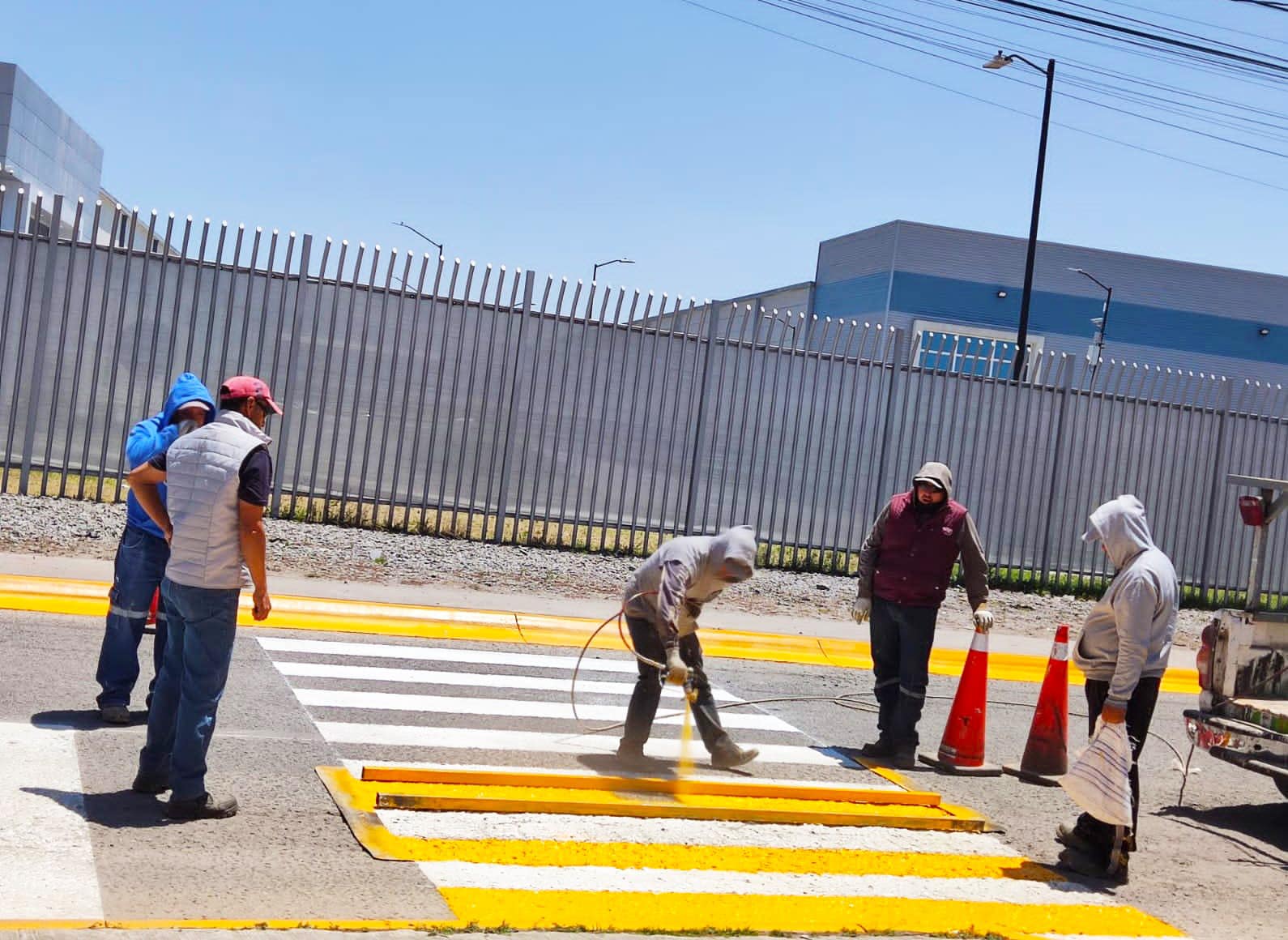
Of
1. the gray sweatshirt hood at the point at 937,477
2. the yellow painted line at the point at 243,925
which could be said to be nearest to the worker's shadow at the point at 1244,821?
the gray sweatshirt hood at the point at 937,477

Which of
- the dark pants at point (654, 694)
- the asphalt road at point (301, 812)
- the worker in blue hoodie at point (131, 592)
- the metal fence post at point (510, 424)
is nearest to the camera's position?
the asphalt road at point (301, 812)

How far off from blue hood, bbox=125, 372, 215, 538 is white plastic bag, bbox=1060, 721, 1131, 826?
460cm

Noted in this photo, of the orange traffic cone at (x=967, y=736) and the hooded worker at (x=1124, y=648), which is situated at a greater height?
the hooded worker at (x=1124, y=648)

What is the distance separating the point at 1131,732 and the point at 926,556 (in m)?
1.96

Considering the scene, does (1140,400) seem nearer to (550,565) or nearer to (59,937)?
(550,565)

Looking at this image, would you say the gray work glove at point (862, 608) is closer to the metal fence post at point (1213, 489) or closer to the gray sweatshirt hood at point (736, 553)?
the gray sweatshirt hood at point (736, 553)

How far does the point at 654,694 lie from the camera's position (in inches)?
304

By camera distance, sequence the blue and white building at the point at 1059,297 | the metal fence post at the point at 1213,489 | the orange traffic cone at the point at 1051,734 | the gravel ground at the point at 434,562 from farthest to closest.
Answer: the blue and white building at the point at 1059,297 < the metal fence post at the point at 1213,489 < the gravel ground at the point at 434,562 < the orange traffic cone at the point at 1051,734

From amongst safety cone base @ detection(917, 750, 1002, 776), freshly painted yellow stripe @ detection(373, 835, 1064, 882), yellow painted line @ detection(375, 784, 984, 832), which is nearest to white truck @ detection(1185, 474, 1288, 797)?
safety cone base @ detection(917, 750, 1002, 776)

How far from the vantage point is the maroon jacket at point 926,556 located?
8.61 metres

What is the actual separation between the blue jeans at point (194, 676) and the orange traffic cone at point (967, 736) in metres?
4.63

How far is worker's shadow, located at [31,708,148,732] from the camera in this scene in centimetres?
719

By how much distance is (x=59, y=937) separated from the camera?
449 cm

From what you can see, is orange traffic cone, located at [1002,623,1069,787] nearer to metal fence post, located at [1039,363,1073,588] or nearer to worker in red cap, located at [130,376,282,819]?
worker in red cap, located at [130,376,282,819]
